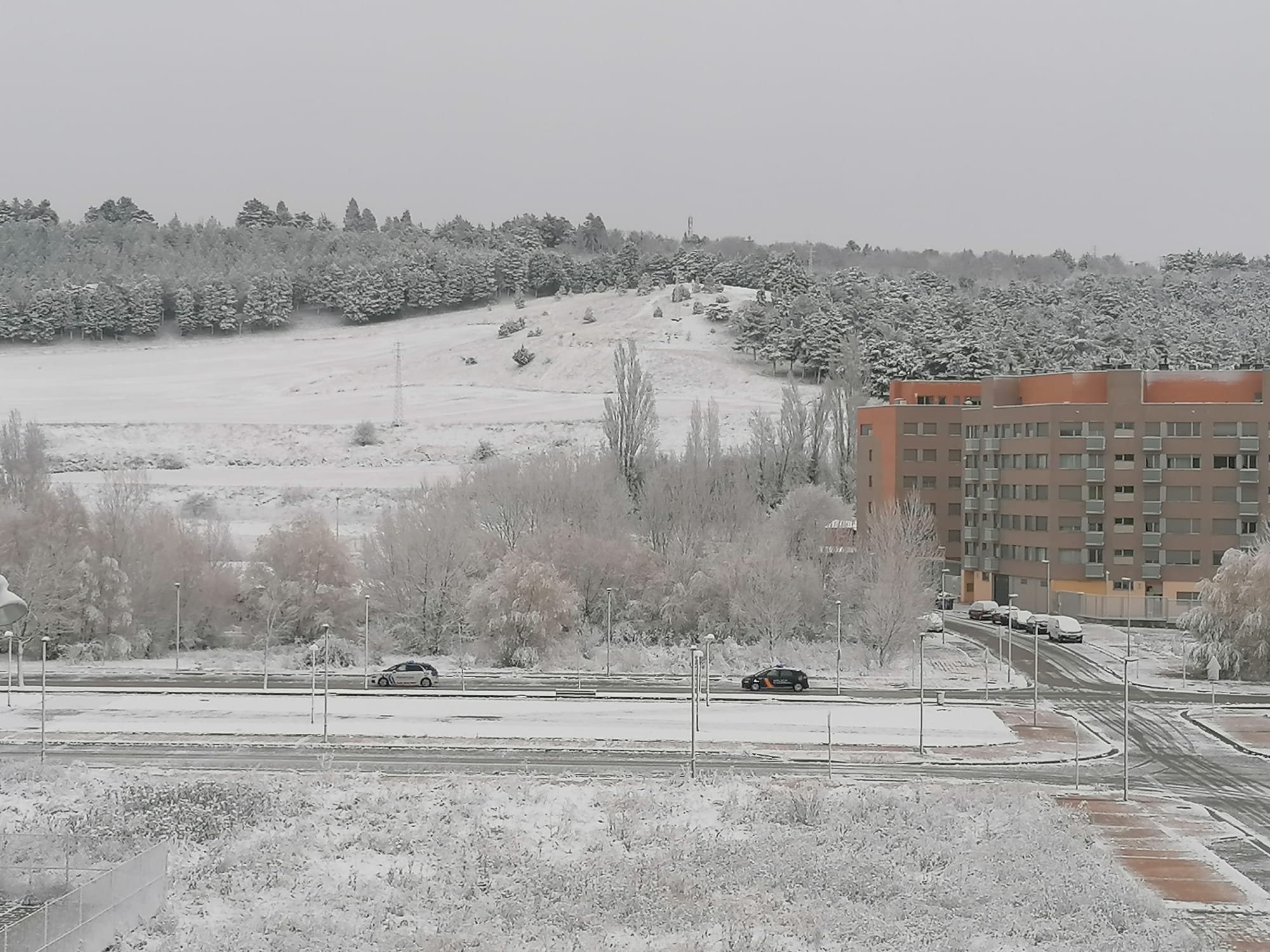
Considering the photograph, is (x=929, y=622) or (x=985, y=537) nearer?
(x=929, y=622)

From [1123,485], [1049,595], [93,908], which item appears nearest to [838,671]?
[1049,595]

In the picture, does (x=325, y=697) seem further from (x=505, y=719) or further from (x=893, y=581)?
(x=893, y=581)

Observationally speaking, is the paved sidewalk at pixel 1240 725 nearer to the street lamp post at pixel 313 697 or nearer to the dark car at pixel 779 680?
the dark car at pixel 779 680

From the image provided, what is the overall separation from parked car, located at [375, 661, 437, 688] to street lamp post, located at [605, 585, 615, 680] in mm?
8177

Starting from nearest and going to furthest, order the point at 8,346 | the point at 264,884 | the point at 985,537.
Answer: the point at 264,884, the point at 985,537, the point at 8,346

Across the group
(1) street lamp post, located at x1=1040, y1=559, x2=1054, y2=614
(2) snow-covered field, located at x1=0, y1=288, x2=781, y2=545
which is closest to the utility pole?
(2) snow-covered field, located at x1=0, y1=288, x2=781, y2=545

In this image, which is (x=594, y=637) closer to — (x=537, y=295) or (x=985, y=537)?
(x=985, y=537)

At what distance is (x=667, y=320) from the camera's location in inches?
6191

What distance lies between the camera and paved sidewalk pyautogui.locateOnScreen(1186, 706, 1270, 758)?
42312 mm

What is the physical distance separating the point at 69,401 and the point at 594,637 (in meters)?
91.7

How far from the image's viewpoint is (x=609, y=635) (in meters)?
59.4

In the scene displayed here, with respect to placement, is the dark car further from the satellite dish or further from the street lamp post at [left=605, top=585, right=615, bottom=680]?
the satellite dish

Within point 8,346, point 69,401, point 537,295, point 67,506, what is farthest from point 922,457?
point 8,346

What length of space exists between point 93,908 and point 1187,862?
22.6 metres
